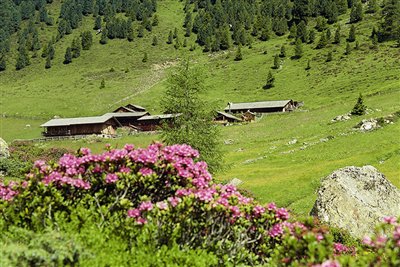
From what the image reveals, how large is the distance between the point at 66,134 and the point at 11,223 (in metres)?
106

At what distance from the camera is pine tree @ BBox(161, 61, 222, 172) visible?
128 ft

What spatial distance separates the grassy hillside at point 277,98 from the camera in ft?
149

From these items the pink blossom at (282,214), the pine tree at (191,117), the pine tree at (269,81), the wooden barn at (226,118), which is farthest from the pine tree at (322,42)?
the pink blossom at (282,214)

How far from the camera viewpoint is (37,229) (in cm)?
994

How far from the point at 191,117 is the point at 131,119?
85.4 metres

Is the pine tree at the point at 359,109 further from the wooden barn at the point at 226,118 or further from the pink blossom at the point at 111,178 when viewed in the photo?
the pink blossom at the point at 111,178

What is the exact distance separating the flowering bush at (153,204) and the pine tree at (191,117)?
90.2ft

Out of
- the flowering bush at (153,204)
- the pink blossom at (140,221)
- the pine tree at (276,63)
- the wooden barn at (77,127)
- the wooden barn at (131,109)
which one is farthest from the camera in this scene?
the pine tree at (276,63)

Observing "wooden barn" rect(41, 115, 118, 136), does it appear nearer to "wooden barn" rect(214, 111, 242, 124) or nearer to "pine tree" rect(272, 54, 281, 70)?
"wooden barn" rect(214, 111, 242, 124)

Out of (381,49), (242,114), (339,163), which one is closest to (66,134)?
(242,114)

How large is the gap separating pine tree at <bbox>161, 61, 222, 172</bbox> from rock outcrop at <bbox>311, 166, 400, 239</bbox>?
48.0 ft

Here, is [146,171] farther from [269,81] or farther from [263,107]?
[269,81]

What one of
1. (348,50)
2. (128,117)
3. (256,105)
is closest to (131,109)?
(128,117)

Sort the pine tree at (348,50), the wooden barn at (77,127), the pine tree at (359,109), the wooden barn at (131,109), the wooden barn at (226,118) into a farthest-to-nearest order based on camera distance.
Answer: the pine tree at (348,50), the wooden barn at (131,109), the wooden barn at (226,118), the wooden barn at (77,127), the pine tree at (359,109)
